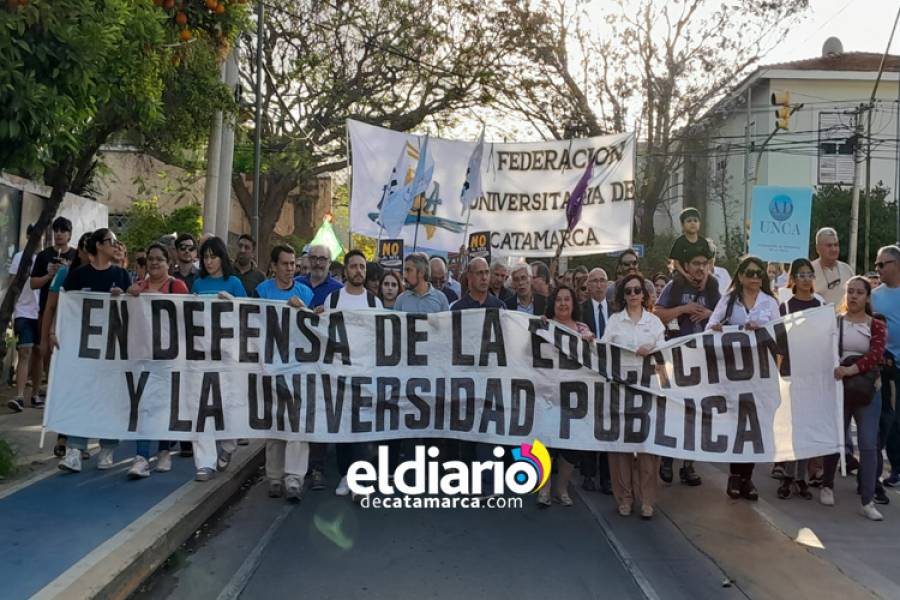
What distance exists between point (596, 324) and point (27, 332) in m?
6.23

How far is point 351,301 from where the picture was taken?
25.0ft

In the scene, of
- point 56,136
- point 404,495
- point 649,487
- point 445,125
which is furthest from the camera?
point 445,125

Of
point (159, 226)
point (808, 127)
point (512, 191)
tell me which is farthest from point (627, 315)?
point (808, 127)

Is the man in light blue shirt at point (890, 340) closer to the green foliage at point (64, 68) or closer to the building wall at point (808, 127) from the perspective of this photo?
the green foliage at point (64, 68)

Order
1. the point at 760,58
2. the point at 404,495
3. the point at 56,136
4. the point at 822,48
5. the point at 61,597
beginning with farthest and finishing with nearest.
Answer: the point at 822,48 → the point at 760,58 → the point at 404,495 → the point at 56,136 → the point at 61,597

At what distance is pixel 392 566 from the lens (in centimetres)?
561

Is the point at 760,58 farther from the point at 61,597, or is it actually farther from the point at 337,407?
the point at 61,597

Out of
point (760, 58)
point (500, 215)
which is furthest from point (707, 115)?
point (500, 215)

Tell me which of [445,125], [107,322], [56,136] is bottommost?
[107,322]

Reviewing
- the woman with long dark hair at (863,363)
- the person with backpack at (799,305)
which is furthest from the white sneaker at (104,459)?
the woman with long dark hair at (863,363)

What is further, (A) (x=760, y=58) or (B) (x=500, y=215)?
(A) (x=760, y=58)

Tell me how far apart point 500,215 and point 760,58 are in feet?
72.0

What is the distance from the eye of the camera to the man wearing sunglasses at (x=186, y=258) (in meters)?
8.77

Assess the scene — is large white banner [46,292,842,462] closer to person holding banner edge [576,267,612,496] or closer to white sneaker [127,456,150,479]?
white sneaker [127,456,150,479]
